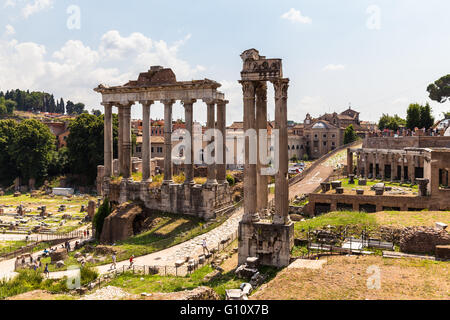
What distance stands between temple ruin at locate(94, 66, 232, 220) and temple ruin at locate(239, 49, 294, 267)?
34.7 ft

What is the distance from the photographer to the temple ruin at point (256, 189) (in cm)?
1964

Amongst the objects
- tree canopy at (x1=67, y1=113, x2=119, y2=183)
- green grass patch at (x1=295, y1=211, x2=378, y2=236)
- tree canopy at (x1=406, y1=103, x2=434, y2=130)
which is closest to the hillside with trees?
tree canopy at (x1=67, y1=113, x2=119, y2=183)

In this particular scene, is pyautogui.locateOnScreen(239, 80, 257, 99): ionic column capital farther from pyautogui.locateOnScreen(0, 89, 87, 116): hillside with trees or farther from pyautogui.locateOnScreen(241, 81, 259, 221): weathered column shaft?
pyautogui.locateOnScreen(0, 89, 87, 116): hillside with trees

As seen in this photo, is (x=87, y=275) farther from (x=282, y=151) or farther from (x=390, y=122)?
(x=390, y=122)

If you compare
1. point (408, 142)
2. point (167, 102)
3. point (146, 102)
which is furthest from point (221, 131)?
point (408, 142)

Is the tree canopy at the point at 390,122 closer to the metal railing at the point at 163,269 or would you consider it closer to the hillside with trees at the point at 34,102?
the metal railing at the point at 163,269

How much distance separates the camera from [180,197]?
3167 centimetres

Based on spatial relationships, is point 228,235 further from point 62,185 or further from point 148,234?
point 62,185

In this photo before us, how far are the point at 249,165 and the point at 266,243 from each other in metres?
3.71

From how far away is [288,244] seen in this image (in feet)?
63.5

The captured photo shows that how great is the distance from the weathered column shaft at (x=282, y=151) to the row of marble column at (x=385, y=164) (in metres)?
25.2

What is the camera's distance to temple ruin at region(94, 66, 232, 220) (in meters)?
31.0

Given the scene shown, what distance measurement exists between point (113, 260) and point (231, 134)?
46.1 meters
